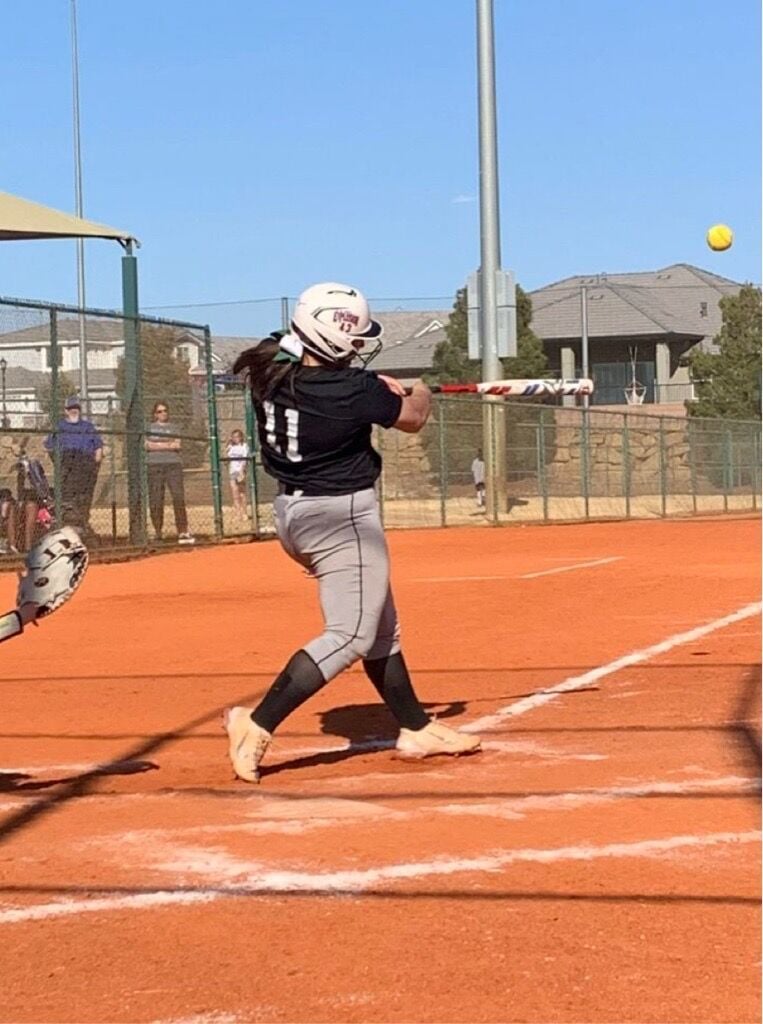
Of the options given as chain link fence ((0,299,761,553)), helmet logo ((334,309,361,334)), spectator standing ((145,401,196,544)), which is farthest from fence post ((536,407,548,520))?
helmet logo ((334,309,361,334))

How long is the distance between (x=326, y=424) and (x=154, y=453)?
1494 centimetres

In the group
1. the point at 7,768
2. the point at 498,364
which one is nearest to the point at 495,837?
the point at 7,768

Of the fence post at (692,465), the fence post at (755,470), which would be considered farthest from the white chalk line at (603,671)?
the fence post at (755,470)

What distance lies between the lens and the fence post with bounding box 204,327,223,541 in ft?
72.8

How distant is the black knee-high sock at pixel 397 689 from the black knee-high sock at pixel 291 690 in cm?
40

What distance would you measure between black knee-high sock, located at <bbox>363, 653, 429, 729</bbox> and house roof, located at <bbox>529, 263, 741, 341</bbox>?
195 ft

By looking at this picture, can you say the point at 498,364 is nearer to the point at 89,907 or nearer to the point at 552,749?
the point at 552,749

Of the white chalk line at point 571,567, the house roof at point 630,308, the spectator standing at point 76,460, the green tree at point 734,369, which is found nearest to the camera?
the white chalk line at point 571,567

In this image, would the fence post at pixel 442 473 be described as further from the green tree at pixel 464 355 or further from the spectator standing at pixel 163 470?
the green tree at pixel 464 355

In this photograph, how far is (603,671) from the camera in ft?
29.4

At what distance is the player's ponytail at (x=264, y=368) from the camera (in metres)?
6.33

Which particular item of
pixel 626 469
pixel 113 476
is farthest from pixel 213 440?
pixel 626 469

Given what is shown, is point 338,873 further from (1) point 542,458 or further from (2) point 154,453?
(1) point 542,458

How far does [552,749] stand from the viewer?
6688 millimetres
